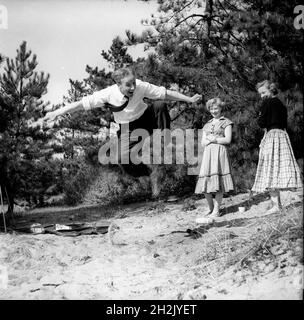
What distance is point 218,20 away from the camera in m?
8.09

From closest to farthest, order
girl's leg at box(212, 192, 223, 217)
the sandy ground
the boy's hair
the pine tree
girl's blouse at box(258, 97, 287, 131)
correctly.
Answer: the sandy ground → the boy's hair → girl's blouse at box(258, 97, 287, 131) → girl's leg at box(212, 192, 223, 217) → the pine tree

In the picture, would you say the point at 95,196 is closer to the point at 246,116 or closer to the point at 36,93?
the point at 36,93

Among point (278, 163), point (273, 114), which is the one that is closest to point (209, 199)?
point (278, 163)

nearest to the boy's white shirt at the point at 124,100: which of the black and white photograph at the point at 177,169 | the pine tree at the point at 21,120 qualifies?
the black and white photograph at the point at 177,169

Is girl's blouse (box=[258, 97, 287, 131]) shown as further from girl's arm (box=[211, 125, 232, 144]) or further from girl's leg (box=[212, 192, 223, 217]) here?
girl's leg (box=[212, 192, 223, 217])

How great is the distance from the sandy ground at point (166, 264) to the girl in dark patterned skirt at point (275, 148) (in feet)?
2.20

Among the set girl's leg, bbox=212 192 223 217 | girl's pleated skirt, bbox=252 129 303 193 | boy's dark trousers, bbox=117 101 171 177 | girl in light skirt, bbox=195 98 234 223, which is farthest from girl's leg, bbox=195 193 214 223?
boy's dark trousers, bbox=117 101 171 177

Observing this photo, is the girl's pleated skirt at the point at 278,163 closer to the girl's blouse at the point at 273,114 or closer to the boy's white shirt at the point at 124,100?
the girl's blouse at the point at 273,114

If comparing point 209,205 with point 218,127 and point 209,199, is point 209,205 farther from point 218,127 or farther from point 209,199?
point 218,127

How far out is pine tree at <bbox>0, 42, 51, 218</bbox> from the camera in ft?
37.4

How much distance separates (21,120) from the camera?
1202 centimetres

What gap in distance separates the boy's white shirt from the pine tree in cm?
644
